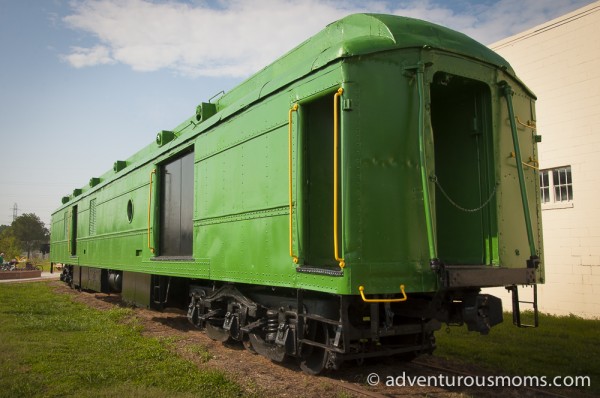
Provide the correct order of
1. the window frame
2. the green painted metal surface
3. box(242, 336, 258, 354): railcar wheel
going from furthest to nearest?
1. the window frame
2. box(242, 336, 258, 354): railcar wheel
3. the green painted metal surface

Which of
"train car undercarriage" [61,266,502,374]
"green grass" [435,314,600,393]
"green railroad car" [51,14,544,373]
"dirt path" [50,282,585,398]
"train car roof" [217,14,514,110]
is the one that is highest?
"train car roof" [217,14,514,110]

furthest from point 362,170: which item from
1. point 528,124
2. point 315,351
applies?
point 528,124

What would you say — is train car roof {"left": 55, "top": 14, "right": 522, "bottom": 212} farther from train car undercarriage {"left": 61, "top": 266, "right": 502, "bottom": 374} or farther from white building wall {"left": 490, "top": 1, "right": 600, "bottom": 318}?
white building wall {"left": 490, "top": 1, "right": 600, "bottom": 318}

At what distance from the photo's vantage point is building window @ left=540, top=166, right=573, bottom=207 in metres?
11.4

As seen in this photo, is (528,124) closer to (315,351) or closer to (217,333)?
(315,351)

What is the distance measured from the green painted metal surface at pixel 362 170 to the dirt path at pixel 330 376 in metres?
1.14

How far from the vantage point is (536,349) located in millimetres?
7914

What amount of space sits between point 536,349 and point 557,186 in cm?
Result: 514

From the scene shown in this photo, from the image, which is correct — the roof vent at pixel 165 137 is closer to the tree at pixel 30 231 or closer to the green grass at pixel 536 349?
the green grass at pixel 536 349

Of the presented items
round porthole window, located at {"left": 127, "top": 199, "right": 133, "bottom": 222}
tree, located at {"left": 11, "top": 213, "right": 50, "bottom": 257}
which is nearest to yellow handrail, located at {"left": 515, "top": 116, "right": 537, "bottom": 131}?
round porthole window, located at {"left": 127, "top": 199, "right": 133, "bottom": 222}

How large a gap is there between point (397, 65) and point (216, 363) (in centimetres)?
442

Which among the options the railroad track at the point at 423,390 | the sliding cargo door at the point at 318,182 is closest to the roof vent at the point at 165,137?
the sliding cargo door at the point at 318,182

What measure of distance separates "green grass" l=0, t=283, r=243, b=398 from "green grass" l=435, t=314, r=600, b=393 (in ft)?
12.3

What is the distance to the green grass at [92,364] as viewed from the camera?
5.30 m
